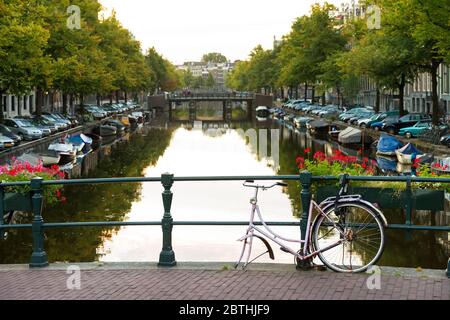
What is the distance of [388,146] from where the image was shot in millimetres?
42094

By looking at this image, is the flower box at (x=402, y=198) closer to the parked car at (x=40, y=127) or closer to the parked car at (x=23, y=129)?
the parked car at (x=23, y=129)

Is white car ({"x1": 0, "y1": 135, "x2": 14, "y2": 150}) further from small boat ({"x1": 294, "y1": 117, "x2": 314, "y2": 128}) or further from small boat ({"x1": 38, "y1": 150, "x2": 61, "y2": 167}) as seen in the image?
small boat ({"x1": 294, "y1": 117, "x2": 314, "y2": 128})

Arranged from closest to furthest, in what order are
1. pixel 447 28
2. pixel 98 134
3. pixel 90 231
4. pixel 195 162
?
1. pixel 90 231
2. pixel 447 28
3. pixel 195 162
4. pixel 98 134

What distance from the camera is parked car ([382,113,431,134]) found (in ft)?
165

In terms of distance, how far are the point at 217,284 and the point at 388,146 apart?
3590 cm

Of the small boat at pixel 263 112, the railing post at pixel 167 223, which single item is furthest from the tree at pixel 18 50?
the small boat at pixel 263 112

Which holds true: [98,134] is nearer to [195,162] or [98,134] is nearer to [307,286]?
[195,162]

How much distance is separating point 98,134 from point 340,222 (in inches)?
2251

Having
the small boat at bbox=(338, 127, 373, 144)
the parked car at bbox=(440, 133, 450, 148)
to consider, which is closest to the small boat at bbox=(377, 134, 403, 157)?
the parked car at bbox=(440, 133, 450, 148)

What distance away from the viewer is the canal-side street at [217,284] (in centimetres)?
712

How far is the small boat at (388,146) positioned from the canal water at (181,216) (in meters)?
5.37

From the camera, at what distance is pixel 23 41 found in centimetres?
3506

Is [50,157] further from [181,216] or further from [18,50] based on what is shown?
[181,216]

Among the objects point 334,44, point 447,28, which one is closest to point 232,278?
point 447,28
